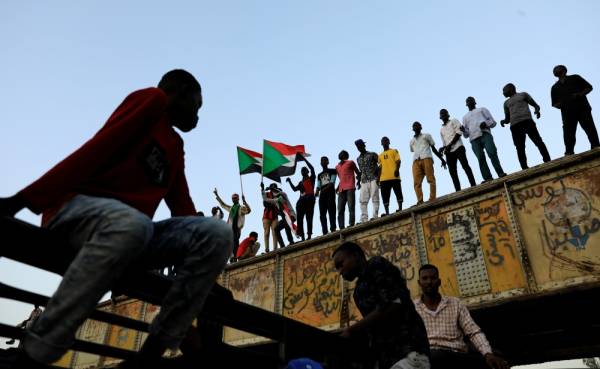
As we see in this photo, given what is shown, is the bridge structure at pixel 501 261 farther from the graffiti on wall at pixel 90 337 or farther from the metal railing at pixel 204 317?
the graffiti on wall at pixel 90 337

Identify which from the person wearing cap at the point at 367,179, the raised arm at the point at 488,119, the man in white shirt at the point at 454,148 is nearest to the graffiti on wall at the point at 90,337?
the person wearing cap at the point at 367,179

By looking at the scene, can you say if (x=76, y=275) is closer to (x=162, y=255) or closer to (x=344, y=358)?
(x=162, y=255)

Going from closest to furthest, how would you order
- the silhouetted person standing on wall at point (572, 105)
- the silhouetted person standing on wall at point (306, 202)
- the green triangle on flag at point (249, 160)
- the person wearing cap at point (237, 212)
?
1. the silhouetted person standing on wall at point (572, 105)
2. the silhouetted person standing on wall at point (306, 202)
3. the person wearing cap at point (237, 212)
4. the green triangle on flag at point (249, 160)

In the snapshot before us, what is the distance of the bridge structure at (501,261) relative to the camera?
6270 millimetres

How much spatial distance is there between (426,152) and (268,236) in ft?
15.8

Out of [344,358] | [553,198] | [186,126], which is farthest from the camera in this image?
[553,198]

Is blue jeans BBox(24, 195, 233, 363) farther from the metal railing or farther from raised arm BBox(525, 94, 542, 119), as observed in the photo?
raised arm BBox(525, 94, 542, 119)

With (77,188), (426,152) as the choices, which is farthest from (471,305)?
(77,188)

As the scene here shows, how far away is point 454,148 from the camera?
9.23 metres

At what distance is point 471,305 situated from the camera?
266 inches

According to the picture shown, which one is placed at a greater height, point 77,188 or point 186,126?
point 186,126

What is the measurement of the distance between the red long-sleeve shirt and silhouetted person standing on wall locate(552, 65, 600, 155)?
24.0ft

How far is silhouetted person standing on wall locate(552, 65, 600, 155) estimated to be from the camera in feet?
24.1

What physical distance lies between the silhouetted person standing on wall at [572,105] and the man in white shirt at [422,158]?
243 cm
